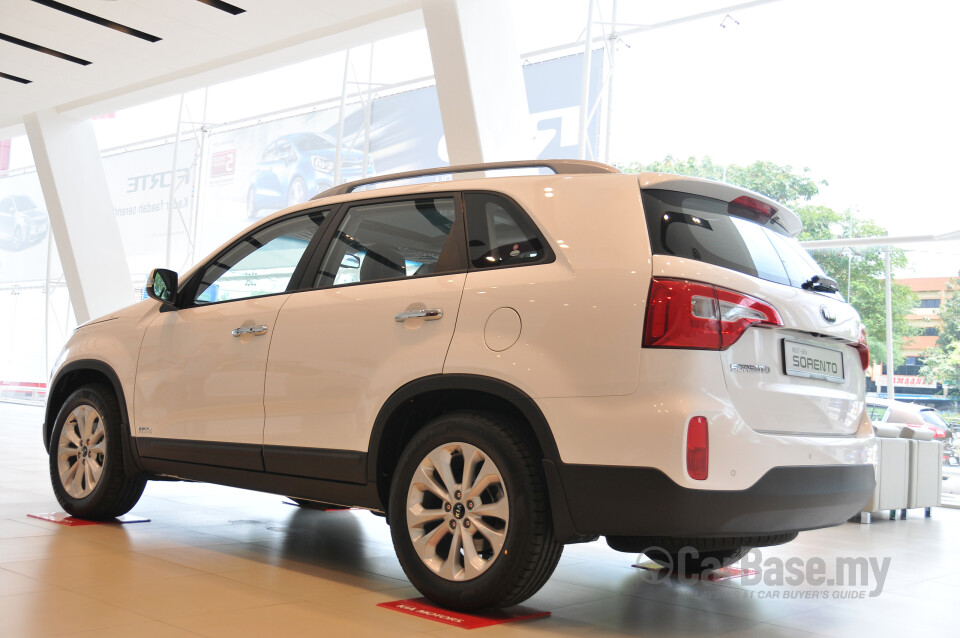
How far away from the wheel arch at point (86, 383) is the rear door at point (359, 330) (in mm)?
1071

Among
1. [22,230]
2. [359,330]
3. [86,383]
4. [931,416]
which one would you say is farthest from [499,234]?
[22,230]

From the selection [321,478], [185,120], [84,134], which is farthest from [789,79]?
[185,120]

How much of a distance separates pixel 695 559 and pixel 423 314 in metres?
1.77

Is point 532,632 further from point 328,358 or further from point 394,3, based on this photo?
point 394,3

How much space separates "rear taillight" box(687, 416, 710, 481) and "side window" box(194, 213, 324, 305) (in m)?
1.95

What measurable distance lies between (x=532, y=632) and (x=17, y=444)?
839 centimetres

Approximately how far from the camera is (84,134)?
13.8m

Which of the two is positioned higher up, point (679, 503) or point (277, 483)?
point (679, 503)

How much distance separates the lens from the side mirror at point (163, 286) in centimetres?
424

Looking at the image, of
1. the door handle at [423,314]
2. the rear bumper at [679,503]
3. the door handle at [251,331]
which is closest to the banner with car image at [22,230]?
the door handle at [251,331]

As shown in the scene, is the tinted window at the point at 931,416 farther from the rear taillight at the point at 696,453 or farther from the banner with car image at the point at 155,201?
the banner with car image at the point at 155,201

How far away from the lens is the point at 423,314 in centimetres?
317

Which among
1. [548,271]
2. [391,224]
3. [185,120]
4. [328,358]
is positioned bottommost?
[328,358]

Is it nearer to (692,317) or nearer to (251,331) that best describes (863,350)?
(692,317)
